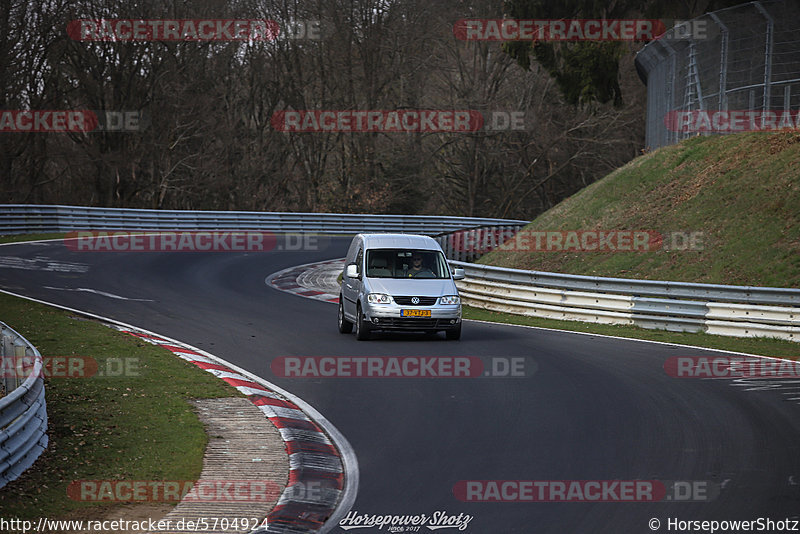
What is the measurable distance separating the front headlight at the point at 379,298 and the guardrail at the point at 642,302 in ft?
17.9

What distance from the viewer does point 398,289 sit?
16484 mm

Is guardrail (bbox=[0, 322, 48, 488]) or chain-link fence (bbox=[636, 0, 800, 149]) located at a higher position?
chain-link fence (bbox=[636, 0, 800, 149])

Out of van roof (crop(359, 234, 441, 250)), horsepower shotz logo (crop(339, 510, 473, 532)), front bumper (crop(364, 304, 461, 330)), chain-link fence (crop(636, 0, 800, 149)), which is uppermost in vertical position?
chain-link fence (crop(636, 0, 800, 149))

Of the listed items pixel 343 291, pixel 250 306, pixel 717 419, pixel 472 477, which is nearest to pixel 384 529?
pixel 472 477

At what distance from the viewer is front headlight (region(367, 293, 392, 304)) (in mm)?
16344

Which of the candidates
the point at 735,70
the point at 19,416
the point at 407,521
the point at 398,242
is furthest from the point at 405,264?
the point at 735,70

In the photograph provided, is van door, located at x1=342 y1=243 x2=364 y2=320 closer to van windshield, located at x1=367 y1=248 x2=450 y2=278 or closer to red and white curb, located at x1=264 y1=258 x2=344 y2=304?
van windshield, located at x1=367 y1=248 x2=450 y2=278

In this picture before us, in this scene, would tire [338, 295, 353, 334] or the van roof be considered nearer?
tire [338, 295, 353, 334]

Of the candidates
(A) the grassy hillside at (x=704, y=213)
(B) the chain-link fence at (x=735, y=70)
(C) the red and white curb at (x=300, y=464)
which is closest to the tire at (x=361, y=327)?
(C) the red and white curb at (x=300, y=464)

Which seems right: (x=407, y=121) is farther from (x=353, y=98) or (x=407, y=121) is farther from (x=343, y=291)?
(x=343, y=291)

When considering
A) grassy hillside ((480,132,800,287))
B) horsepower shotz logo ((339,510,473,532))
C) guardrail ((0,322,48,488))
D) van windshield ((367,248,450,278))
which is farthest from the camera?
grassy hillside ((480,132,800,287))

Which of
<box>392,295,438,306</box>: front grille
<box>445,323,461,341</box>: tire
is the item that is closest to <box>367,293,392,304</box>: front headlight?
<box>392,295,438,306</box>: front grille

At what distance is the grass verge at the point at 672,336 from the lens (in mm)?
A: 16328

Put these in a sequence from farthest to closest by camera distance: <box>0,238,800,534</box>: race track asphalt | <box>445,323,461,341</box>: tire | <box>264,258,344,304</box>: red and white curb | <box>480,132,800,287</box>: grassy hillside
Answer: <box>264,258,344,304</box>: red and white curb → <box>480,132,800,287</box>: grassy hillside → <box>445,323,461,341</box>: tire → <box>0,238,800,534</box>: race track asphalt
